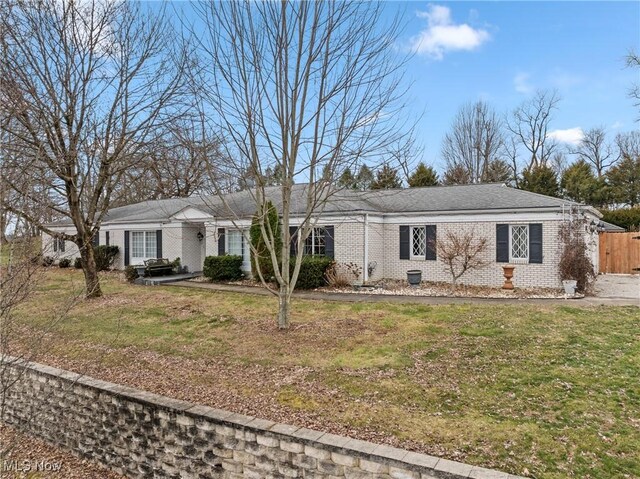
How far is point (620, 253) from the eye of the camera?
834 inches

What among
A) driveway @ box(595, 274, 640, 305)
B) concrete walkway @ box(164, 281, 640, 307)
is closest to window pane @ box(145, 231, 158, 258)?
concrete walkway @ box(164, 281, 640, 307)

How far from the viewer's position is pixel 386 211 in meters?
16.7

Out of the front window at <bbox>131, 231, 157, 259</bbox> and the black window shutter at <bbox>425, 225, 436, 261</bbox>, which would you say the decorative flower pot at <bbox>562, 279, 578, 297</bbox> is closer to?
the black window shutter at <bbox>425, 225, 436, 261</bbox>

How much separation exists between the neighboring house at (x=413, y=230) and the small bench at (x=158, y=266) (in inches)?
29.5

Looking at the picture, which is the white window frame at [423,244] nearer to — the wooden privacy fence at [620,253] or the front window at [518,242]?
the front window at [518,242]

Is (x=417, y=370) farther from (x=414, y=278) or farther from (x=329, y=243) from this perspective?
(x=329, y=243)

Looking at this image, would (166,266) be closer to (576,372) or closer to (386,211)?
(386,211)

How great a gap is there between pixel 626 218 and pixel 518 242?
673 inches

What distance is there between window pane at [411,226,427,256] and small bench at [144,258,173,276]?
1124 centimetres

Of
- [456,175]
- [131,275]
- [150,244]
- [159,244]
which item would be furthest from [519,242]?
[456,175]

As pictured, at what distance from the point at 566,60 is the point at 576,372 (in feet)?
35.8

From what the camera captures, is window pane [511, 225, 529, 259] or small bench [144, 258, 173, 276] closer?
window pane [511, 225, 529, 259]

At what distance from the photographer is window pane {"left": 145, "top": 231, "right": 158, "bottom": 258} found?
21.2 meters

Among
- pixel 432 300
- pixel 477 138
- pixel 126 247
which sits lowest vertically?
pixel 432 300
